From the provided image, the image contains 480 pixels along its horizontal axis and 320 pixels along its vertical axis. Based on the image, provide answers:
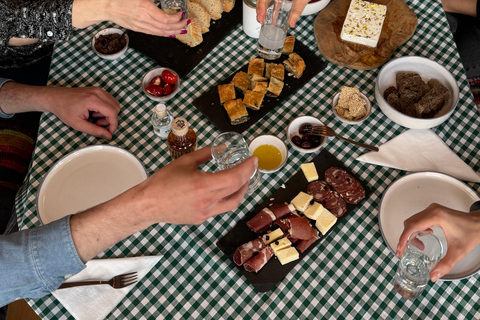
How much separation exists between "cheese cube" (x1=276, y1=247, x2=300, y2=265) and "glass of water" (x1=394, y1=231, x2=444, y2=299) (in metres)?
0.40

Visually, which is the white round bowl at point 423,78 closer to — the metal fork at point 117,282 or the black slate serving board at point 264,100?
the black slate serving board at point 264,100

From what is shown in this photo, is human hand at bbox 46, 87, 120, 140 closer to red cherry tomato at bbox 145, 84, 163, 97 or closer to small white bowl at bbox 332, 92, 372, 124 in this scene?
red cherry tomato at bbox 145, 84, 163, 97

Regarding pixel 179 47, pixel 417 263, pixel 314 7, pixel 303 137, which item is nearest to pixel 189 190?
pixel 303 137

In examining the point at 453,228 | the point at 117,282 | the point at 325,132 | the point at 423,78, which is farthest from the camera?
the point at 423,78

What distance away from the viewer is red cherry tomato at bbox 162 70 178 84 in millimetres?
2018

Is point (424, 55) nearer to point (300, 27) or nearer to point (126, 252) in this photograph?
point (300, 27)

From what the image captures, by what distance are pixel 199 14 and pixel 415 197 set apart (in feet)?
4.45

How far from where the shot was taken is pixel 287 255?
165 cm

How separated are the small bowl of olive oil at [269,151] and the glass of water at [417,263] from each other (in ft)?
2.05

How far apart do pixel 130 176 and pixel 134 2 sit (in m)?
0.75

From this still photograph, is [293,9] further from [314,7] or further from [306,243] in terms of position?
[306,243]

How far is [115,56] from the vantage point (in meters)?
2.11

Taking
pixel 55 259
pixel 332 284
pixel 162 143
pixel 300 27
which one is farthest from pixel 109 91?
pixel 332 284

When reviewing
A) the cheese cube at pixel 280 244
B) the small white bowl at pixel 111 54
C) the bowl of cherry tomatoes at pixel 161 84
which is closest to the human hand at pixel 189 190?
the cheese cube at pixel 280 244
